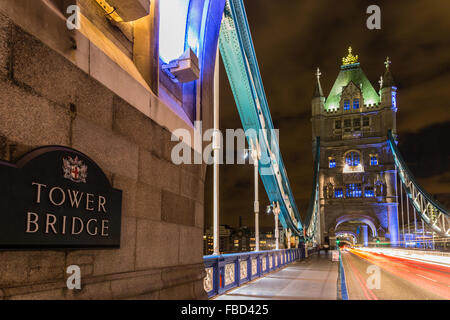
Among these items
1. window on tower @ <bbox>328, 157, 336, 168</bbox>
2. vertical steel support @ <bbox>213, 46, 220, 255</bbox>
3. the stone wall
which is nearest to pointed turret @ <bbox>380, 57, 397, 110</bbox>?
window on tower @ <bbox>328, 157, 336, 168</bbox>

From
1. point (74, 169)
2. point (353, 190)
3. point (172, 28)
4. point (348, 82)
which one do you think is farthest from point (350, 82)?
point (74, 169)

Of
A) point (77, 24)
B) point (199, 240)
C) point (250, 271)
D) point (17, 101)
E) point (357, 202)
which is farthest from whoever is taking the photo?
point (357, 202)

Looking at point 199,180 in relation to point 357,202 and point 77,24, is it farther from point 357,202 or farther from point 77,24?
point 357,202

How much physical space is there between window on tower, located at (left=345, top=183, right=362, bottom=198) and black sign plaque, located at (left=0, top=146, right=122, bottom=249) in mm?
69071

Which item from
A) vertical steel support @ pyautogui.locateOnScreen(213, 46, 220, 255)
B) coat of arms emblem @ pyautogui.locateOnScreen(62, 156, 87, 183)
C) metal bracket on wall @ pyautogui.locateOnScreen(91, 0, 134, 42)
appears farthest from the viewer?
vertical steel support @ pyautogui.locateOnScreen(213, 46, 220, 255)

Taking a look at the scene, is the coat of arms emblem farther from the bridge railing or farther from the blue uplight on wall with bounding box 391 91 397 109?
the blue uplight on wall with bounding box 391 91 397 109

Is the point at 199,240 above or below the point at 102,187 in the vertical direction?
below

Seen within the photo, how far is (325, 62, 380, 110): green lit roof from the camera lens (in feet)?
244

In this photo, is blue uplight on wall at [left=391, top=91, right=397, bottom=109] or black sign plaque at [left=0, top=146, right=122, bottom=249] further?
blue uplight on wall at [left=391, top=91, right=397, bottom=109]

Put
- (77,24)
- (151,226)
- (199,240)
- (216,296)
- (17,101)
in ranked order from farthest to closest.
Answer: (216,296), (199,240), (151,226), (77,24), (17,101)

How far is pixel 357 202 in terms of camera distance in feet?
221

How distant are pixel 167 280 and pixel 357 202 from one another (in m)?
67.1
